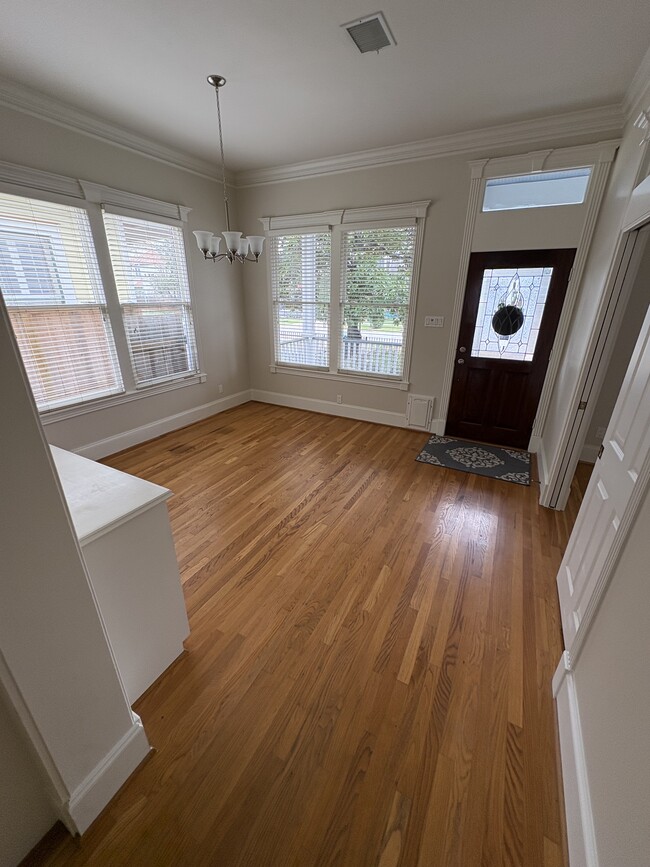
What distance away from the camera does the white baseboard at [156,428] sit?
Result: 3459mm

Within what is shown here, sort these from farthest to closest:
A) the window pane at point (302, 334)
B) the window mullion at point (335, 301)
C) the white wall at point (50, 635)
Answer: the window pane at point (302, 334), the window mullion at point (335, 301), the white wall at point (50, 635)

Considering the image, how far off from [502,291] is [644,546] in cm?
313

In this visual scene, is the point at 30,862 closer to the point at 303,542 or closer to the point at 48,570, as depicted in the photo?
the point at 48,570

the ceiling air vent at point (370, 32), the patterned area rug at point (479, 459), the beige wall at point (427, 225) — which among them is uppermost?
the ceiling air vent at point (370, 32)

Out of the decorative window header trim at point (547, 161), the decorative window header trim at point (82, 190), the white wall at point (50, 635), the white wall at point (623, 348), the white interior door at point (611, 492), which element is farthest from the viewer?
the white wall at point (623, 348)

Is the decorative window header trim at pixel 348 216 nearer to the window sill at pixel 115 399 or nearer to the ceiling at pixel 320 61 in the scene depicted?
the ceiling at pixel 320 61

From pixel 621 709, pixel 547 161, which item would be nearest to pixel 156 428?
pixel 621 709

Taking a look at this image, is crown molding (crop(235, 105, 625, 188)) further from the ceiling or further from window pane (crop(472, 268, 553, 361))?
window pane (crop(472, 268, 553, 361))

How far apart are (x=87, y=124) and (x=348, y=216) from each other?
8.26 feet

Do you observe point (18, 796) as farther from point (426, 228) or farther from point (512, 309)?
point (426, 228)

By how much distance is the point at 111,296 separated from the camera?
3.33 m

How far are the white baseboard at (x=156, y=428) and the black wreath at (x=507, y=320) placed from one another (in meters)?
3.57

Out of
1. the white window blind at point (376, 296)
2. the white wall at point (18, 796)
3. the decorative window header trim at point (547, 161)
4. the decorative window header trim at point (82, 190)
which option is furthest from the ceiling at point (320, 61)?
the white wall at point (18, 796)

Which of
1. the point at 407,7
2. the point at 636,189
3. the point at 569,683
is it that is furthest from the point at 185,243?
the point at 569,683
